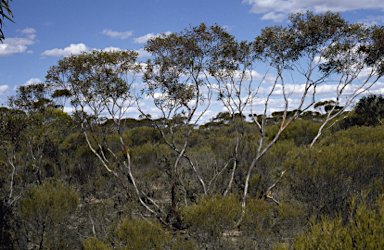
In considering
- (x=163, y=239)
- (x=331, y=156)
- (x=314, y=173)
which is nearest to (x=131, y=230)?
(x=163, y=239)

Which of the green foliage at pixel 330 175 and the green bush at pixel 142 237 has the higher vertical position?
the green foliage at pixel 330 175

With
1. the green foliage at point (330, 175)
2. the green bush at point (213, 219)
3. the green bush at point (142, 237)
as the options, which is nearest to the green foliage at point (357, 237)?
the green bush at point (213, 219)

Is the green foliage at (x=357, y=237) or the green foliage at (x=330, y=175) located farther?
the green foliage at (x=330, y=175)

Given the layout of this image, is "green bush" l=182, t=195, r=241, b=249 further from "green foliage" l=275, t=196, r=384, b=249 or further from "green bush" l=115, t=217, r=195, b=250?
"green foliage" l=275, t=196, r=384, b=249

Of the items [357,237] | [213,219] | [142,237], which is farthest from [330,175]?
[142,237]

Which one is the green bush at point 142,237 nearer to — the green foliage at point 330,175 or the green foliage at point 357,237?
the green foliage at point 357,237

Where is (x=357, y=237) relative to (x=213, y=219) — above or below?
above

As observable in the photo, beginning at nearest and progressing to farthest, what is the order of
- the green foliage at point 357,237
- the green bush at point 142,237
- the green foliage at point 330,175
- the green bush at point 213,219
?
the green foliage at point 357,237 < the green bush at point 142,237 < the green bush at point 213,219 < the green foliage at point 330,175

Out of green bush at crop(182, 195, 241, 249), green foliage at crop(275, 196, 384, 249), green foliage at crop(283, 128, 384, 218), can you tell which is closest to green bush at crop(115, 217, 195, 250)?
green bush at crop(182, 195, 241, 249)

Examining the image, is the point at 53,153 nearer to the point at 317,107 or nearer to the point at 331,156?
the point at 331,156

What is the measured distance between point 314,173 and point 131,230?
12.8ft

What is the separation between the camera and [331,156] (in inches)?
233

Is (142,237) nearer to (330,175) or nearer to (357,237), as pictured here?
(357,237)

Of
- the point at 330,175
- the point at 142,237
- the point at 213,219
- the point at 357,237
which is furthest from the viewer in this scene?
the point at 330,175
